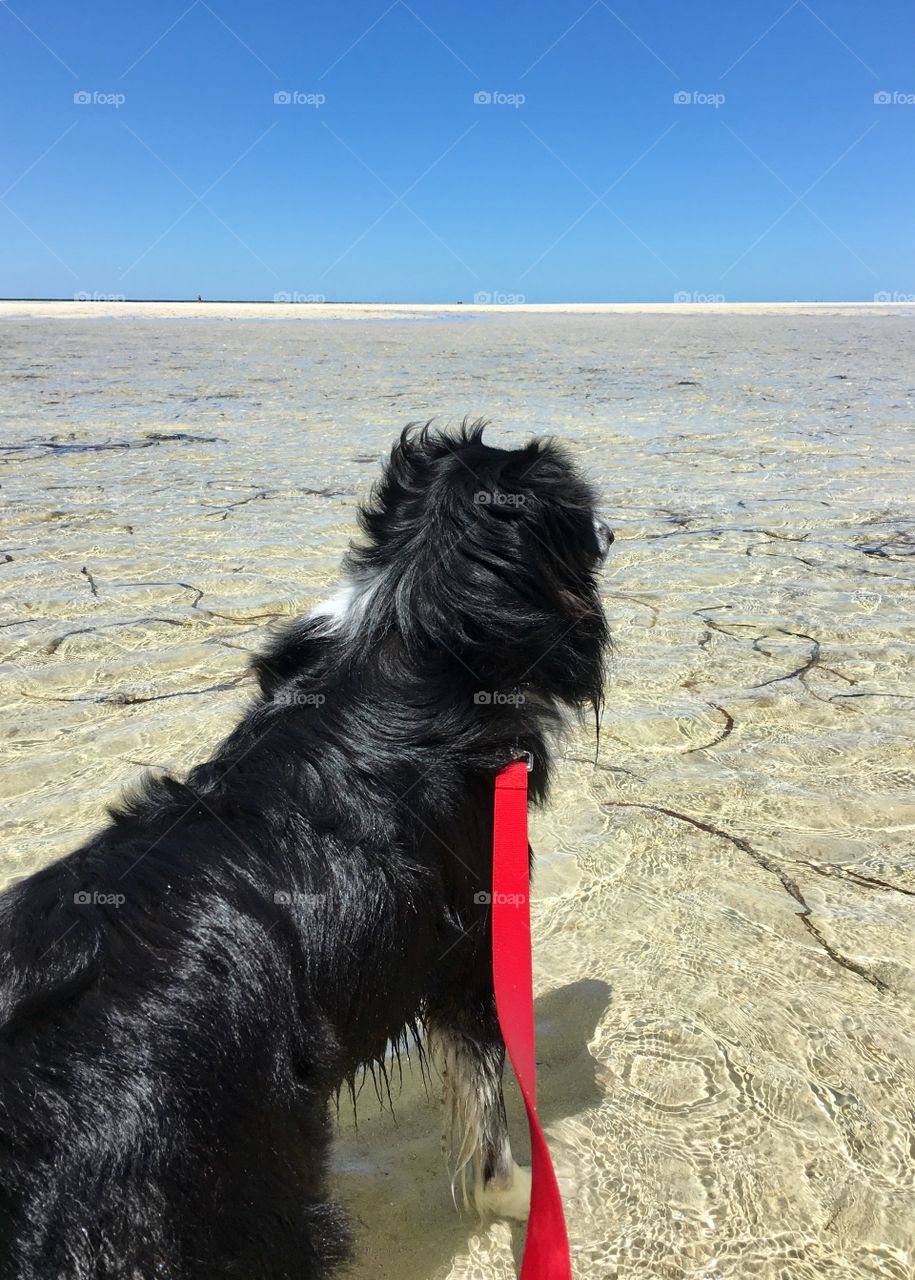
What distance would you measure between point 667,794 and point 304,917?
2213mm

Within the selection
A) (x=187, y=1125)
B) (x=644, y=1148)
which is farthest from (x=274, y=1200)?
(x=644, y=1148)

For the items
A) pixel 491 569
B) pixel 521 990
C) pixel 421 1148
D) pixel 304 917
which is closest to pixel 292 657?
pixel 491 569

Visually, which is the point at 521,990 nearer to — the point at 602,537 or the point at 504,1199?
the point at 504,1199

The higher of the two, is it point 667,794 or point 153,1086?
point 153,1086

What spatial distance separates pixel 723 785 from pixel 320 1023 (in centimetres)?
237

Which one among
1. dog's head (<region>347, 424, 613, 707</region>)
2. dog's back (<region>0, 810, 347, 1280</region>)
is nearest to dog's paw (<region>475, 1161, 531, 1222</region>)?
dog's back (<region>0, 810, 347, 1280</region>)

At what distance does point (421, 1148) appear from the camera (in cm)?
210

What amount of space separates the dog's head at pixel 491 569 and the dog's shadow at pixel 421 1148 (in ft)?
2.92

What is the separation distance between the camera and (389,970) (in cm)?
152

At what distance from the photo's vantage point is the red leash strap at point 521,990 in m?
1.38

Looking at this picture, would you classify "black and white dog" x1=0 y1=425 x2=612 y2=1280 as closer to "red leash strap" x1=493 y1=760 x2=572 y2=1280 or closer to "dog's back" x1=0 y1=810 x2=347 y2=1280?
"dog's back" x1=0 y1=810 x2=347 y2=1280

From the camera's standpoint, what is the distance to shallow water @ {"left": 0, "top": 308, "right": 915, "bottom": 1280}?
1.91 metres

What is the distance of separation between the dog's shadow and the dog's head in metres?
0.89

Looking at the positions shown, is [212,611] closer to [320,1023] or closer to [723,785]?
[723,785]
